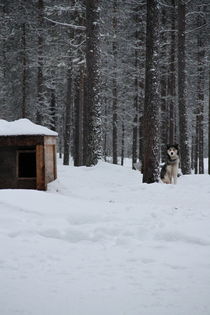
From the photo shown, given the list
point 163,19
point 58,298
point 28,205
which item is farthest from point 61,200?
point 163,19

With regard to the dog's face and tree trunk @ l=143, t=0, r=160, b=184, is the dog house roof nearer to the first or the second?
tree trunk @ l=143, t=0, r=160, b=184

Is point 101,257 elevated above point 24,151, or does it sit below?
below

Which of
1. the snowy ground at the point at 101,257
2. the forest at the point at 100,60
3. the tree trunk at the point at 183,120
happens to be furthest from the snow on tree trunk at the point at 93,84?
the snowy ground at the point at 101,257

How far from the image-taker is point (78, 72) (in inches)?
838

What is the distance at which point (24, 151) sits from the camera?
10.5 meters

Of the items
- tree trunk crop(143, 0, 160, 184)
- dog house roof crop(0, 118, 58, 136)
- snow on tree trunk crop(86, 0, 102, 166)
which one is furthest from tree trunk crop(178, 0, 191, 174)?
A: dog house roof crop(0, 118, 58, 136)

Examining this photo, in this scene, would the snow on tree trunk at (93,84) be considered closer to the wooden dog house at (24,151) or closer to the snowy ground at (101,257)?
the wooden dog house at (24,151)

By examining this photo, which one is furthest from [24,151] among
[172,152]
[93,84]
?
[172,152]

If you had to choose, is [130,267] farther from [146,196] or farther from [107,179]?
[107,179]

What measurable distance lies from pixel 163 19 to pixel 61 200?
17.0 m

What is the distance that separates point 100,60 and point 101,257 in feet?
34.0

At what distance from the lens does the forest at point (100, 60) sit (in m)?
13.2

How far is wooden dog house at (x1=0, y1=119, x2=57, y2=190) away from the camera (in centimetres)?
1020

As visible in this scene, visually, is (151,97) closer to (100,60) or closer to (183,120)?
(100,60)
